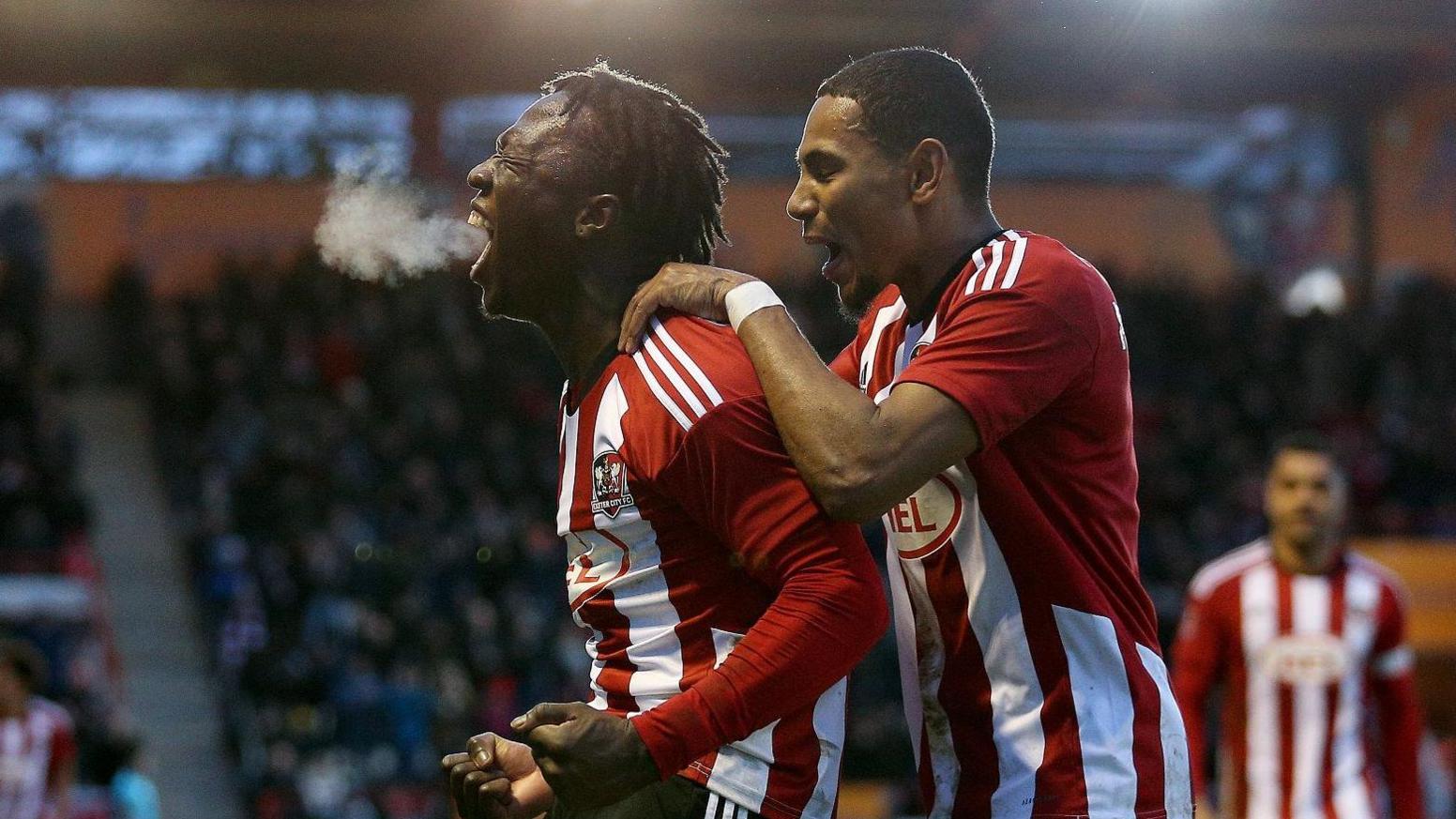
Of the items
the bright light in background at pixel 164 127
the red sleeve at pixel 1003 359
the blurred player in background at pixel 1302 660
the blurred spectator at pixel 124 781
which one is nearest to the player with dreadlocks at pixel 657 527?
the red sleeve at pixel 1003 359

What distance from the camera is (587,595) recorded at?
2.31 meters

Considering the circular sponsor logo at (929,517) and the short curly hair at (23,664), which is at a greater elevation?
the circular sponsor logo at (929,517)

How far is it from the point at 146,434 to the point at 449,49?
507cm

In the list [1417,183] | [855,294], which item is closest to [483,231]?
[855,294]

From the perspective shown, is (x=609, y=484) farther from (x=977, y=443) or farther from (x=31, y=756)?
(x=31, y=756)

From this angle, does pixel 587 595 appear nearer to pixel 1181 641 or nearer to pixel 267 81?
pixel 1181 641

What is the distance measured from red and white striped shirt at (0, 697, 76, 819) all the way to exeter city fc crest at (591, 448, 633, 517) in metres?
6.64

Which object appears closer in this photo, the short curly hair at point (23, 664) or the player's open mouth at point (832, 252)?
the player's open mouth at point (832, 252)

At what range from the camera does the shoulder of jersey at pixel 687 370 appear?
2.16 m

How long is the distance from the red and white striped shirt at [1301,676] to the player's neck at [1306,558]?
0.02 meters

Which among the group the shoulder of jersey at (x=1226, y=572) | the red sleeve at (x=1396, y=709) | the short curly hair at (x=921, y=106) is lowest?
the red sleeve at (x=1396, y=709)

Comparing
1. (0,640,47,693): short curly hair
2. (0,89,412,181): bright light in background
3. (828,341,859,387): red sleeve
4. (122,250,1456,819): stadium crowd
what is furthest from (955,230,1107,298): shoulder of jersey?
(0,89,412,181): bright light in background

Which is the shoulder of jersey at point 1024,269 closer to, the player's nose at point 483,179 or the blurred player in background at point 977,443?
the blurred player in background at point 977,443

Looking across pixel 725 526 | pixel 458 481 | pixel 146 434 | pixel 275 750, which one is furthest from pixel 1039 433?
pixel 146 434
